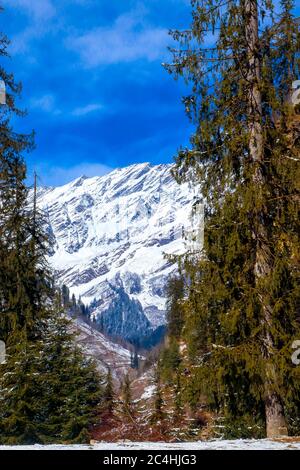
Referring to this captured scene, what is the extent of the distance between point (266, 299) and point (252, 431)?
9676 millimetres

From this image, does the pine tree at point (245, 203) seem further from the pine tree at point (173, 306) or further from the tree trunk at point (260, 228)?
the pine tree at point (173, 306)

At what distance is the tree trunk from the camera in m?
9.77

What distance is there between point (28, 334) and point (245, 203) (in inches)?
515

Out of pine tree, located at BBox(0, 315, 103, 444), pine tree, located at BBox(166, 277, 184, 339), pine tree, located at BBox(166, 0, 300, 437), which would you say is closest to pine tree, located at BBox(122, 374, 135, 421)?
pine tree, located at BBox(0, 315, 103, 444)

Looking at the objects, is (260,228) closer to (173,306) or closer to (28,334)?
(173,306)

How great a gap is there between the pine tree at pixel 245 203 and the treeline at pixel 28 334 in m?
5.33

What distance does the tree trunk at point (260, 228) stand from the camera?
977 centimetres

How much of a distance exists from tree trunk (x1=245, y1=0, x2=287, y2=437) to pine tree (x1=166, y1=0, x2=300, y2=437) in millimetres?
19

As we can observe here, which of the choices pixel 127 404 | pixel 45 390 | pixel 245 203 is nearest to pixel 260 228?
pixel 245 203

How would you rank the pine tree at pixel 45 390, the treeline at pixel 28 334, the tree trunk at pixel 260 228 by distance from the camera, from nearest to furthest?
the tree trunk at pixel 260 228 < the treeline at pixel 28 334 < the pine tree at pixel 45 390

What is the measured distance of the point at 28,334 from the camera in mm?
20656

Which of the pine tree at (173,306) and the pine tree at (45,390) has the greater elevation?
the pine tree at (173,306)

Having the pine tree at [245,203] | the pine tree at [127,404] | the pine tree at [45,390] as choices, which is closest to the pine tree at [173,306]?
the pine tree at [245,203]

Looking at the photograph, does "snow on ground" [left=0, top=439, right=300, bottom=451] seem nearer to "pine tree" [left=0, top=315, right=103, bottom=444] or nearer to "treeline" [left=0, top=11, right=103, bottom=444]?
"treeline" [left=0, top=11, right=103, bottom=444]
